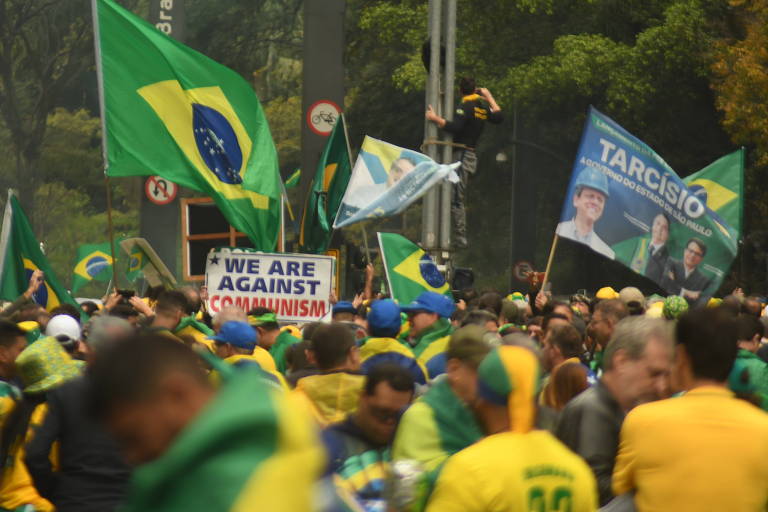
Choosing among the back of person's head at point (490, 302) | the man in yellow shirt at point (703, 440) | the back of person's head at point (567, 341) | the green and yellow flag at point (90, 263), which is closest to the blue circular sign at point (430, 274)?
the back of person's head at point (490, 302)

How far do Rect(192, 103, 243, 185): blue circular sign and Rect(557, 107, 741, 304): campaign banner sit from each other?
3.03m

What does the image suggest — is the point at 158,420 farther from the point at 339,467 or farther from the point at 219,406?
the point at 339,467

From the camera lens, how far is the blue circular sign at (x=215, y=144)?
13328 mm

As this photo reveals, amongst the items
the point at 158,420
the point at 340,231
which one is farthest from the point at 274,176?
the point at 158,420

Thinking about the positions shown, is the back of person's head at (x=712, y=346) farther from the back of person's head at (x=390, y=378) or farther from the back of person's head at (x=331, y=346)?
the back of person's head at (x=331, y=346)

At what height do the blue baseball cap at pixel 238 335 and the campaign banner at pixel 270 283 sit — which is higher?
the blue baseball cap at pixel 238 335

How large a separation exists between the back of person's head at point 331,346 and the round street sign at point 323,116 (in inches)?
431

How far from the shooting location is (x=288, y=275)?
492 inches

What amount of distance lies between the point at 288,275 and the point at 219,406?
10.4 metres

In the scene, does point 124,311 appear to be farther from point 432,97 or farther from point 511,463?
point 511,463

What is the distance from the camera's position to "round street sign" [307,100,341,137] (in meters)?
17.0

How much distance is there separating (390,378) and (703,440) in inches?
48.7

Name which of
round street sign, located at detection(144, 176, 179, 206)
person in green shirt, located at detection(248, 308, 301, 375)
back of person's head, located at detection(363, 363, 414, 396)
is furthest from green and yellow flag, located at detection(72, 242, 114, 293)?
back of person's head, located at detection(363, 363, 414, 396)

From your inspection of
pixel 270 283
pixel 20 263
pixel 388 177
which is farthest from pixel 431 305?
pixel 20 263
